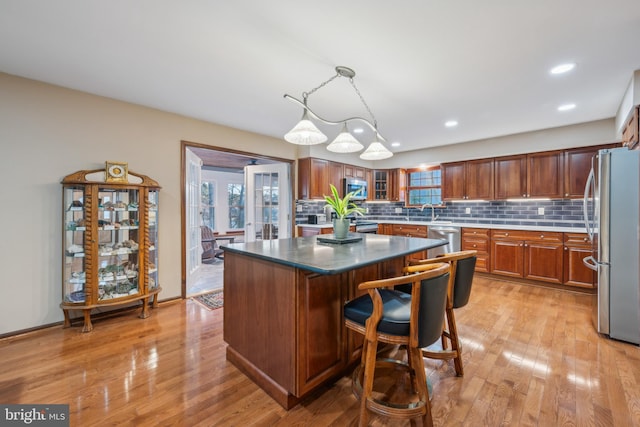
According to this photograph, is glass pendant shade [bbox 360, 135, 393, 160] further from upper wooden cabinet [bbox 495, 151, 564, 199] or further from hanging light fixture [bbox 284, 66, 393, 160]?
upper wooden cabinet [bbox 495, 151, 564, 199]

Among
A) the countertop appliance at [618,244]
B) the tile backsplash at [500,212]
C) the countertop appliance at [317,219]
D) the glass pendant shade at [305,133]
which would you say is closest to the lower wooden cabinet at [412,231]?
the tile backsplash at [500,212]

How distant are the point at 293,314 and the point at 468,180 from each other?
15.4ft

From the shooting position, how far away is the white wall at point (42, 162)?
251 cm

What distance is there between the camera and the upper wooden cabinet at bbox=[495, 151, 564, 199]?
4.17 meters

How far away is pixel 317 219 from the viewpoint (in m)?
5.10

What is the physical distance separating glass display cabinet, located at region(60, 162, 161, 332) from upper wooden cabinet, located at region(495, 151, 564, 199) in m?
5.22

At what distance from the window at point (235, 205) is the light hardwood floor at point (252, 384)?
5.30m

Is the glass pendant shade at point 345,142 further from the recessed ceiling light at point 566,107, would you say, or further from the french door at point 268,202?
the recessed ceiling light at point 566,107

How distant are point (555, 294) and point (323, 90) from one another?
13.5ft

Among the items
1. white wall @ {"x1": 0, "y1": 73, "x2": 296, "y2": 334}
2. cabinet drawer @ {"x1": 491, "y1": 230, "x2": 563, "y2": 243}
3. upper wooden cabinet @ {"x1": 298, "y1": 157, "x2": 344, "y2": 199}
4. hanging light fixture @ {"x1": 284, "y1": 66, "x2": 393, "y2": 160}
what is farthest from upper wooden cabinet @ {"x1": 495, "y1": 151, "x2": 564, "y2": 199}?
white wall @ {"x1": 0, "y1": 73, "x2": 296, "y2": 334}

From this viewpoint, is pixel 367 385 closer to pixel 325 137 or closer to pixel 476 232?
pixel 325 137

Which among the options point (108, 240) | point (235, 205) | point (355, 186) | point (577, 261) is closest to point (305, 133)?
point (108, 240)

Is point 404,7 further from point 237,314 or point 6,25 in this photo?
point 6,25

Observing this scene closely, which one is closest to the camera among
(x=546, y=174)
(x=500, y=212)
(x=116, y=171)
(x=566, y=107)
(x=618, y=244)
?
(x=618, y=244)
